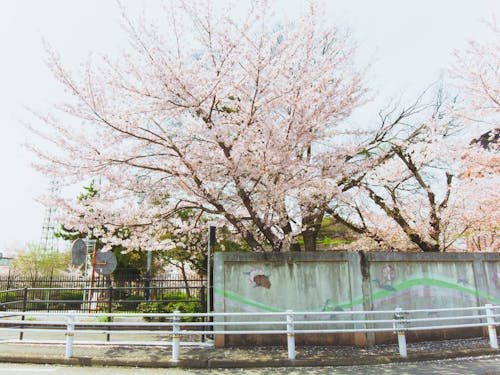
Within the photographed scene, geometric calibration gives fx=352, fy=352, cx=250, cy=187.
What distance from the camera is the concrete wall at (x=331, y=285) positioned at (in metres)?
9.02

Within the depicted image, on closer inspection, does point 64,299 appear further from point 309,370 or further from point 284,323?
point 309,370

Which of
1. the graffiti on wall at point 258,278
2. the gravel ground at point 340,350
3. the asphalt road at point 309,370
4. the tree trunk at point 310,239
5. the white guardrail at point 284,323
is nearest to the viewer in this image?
the asphalt road at point 309,370

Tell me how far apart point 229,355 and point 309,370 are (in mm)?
1833

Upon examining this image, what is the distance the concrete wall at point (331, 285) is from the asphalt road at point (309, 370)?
65.9 inches

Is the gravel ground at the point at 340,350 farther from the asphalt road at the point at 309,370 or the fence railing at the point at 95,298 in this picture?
the fence railing at the point at 95,298

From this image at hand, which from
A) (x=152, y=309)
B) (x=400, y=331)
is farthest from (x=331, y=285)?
(x=152, y=309)

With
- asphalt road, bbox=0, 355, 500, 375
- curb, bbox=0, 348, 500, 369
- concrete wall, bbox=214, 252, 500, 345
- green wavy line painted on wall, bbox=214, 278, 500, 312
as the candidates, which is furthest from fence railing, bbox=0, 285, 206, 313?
asphalt road, bbox=0, 355, 500, 375

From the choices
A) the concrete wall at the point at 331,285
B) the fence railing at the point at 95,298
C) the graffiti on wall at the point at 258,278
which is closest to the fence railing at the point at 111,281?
the fence railing at the point at 95,298

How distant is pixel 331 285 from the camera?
30.6ft

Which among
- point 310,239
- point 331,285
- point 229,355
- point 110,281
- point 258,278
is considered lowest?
point 229,355

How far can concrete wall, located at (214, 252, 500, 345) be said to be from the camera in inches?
355

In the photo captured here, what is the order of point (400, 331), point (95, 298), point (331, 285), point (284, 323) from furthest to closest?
point (95, 298)
point (331, 285)
point (400, 331)
point (284, 323)

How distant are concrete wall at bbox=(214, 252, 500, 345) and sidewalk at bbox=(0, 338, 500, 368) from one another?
49 centimetres

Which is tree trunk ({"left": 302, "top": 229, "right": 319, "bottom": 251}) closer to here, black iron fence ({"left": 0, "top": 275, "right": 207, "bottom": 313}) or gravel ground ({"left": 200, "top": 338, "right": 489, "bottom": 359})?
black iron fence ({"left": 0, "top": 275, "right": 207, "bottom": 313})
